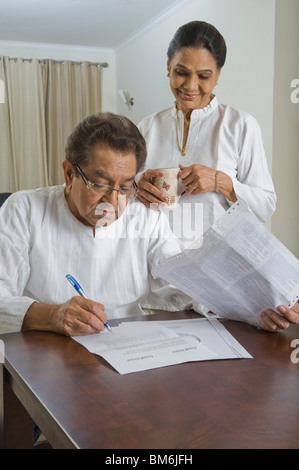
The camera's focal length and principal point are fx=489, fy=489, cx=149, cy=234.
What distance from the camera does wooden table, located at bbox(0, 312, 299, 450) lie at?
2.20 feet

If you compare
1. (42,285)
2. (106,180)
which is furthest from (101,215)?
(42,285)

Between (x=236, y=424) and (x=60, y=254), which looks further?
(x=60, y=254)

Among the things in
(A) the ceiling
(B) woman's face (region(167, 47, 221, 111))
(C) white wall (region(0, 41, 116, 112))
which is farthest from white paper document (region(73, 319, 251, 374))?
(C) white wall (region(0, 41, 116, 112))

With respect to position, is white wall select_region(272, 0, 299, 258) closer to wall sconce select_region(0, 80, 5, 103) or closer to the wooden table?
the wooden table

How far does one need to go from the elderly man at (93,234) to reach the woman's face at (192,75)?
0.43 m

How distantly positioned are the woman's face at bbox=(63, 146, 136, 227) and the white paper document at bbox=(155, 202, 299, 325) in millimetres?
260

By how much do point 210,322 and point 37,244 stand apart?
1.68 feet

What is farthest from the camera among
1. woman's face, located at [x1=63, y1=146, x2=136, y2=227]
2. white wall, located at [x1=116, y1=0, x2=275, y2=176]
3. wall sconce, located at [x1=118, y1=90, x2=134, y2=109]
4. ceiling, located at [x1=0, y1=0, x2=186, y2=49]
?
wall sconce, located at [x1=118, y1=90, x2=134, y2=109]

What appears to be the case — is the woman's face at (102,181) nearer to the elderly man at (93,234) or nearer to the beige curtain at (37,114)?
the elderly man at (93,234)

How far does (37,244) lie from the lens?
134 cm

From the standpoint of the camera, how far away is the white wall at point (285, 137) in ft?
9.30

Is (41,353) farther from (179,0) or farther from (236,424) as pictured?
(179,0)

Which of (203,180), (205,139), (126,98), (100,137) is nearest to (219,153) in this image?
(205,139)

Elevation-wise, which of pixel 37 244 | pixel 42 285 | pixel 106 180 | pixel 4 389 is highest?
pixel 106 180
